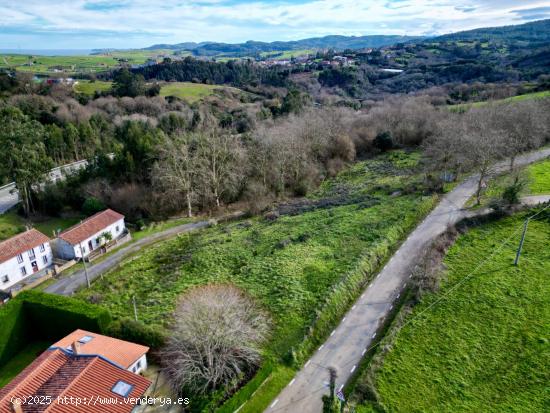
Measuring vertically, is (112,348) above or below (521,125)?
below

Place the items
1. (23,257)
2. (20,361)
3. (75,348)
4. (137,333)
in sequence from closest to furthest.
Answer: (75,348), (137,333), (20,361), (23,257)

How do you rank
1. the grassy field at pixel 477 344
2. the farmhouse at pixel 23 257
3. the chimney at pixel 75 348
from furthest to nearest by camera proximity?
the farmhouse at pixel 23 257 → the chimney at pixel 75 348 → the grassy field at pixel 477 344

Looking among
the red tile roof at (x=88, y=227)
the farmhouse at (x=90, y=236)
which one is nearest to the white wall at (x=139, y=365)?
the farmhouse at (x=90, y=236)

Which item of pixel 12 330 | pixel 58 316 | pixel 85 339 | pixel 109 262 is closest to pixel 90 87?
pixel 109 262

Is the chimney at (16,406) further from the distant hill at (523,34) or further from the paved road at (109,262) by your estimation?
the distant hill at (523,34)

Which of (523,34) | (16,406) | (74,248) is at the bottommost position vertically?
(74,248)

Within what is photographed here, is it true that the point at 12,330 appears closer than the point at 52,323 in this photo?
Yes

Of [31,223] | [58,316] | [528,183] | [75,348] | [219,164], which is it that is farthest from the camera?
[219,164]

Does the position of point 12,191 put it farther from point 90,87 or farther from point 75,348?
point 90,87
